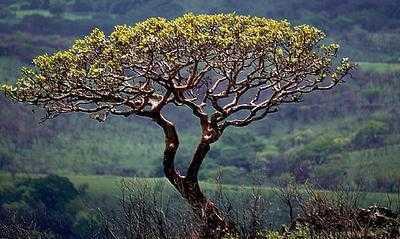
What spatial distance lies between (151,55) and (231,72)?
290 cm

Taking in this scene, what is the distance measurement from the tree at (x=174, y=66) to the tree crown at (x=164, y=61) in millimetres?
32

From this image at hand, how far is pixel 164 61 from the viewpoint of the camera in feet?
79.9

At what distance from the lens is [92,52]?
78.9 ft

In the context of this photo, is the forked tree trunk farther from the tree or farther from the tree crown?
the tree crown

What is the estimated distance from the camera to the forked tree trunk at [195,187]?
79.3 feet

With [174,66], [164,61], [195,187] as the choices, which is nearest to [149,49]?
[164,61]

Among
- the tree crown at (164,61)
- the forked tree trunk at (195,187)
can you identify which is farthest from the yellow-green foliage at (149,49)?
the forked tree trunk at (195,187)

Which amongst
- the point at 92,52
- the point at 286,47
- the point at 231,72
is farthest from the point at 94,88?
the point at 286,47

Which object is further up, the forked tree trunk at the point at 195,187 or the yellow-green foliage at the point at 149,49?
the yellow-green foliage at the point at 149,49

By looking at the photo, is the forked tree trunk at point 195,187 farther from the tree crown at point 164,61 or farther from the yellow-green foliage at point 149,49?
the yellow-green foliage at point 149,49

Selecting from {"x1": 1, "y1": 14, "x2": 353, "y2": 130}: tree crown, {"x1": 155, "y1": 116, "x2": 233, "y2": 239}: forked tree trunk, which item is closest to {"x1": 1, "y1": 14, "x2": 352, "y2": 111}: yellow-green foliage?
{"x1": 1, "y1": 14, "x2": 353, "y2": 130}: tree crown

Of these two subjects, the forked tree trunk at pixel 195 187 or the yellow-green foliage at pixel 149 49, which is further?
A: the forked tree trunk at pixel 195 187

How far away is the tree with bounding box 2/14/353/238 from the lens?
2375cm

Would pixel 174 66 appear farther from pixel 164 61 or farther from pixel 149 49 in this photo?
pixel 149 49
